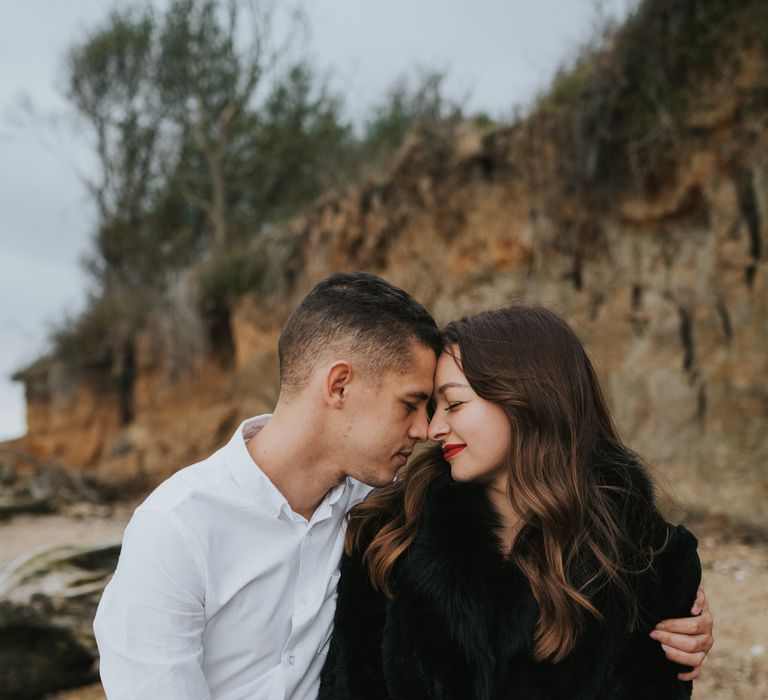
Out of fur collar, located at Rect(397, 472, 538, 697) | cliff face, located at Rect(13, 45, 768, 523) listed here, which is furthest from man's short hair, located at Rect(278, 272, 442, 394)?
cliff face, located at Rect(13, 45, 768, 523)

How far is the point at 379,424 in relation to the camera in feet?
7.06

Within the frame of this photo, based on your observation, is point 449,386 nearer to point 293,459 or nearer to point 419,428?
point 419,428

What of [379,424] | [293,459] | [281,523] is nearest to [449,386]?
A: [379,424]

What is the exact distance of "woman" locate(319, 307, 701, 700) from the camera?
6.16 feet

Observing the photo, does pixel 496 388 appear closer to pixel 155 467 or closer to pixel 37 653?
pixel 37 653

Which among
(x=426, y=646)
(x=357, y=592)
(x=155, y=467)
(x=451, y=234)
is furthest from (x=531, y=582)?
(x=155, y=467)

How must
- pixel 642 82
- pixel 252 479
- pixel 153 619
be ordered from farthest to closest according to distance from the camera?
pixel 642 82, pixel 252 479, pixel 153 619

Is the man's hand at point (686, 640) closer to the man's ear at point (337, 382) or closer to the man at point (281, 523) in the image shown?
the man at point (281, 523)

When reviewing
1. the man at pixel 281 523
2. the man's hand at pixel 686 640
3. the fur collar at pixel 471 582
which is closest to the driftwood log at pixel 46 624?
the man at pixel 281 523

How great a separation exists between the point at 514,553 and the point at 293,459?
28.4 inches

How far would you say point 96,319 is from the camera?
1325 centimetres

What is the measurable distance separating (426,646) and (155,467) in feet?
32.9

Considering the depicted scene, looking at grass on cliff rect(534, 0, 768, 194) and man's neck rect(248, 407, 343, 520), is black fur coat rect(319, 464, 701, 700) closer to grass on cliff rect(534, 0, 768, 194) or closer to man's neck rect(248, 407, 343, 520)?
man's neck rect(248, 407, 343, 520)

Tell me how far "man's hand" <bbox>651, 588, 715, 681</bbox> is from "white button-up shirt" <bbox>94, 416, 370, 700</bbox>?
957 millimetres
